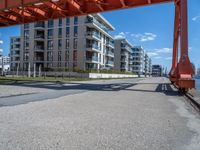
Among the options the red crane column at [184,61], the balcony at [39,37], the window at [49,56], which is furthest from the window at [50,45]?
the red crane column at [184,61]

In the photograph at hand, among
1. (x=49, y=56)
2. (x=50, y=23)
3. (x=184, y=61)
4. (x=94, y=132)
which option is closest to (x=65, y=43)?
(x=49, y=56)

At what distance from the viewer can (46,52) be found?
58.4 m

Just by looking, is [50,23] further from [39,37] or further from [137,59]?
[137,59]

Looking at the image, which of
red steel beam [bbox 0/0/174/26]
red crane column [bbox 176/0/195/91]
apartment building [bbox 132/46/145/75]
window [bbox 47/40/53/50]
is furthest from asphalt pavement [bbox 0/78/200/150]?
apartment building [bbox 132/46/145/75]

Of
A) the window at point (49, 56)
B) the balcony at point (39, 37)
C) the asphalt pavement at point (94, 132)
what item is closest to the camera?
the asphalt pavement at point (94, 132)

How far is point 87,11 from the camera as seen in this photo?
68.2 ft

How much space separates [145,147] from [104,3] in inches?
677

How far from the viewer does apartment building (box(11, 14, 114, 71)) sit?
176 ft

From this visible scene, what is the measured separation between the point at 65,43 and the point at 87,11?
35.8 m

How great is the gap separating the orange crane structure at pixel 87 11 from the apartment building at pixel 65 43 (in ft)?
93.7

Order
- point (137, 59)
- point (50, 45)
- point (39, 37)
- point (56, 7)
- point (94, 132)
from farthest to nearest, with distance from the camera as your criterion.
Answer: point (137, 59) → point (39, 37) → point (50, 45) → point (56, 7) → point (94, 132)

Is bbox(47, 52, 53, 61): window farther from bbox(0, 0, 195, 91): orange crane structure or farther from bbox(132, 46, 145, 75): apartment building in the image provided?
bbox(132, 46, 145, 75): apartment building

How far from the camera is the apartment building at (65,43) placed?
5378 cm

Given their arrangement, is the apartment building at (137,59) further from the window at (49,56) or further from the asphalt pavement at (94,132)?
the asphalt pavement at (94,132)
